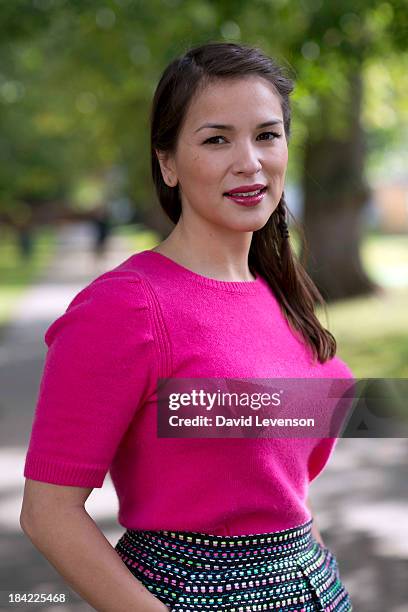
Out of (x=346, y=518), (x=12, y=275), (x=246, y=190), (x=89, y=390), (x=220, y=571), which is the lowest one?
(x=346, y=518)

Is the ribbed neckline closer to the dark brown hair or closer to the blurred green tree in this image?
the dark brown hair

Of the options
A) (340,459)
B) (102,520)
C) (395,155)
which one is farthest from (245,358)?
(395,155)

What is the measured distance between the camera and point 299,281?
2.48 metres

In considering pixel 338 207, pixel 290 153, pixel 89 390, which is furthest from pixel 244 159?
pixel 290 153

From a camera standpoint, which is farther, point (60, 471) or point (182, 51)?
point (182, 51)

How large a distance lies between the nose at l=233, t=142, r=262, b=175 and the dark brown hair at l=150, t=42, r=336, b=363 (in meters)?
0.14

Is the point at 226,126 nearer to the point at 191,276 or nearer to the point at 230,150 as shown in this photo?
the point at 230,150

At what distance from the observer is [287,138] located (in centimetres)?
231

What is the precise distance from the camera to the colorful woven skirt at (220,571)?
1969 millimetres

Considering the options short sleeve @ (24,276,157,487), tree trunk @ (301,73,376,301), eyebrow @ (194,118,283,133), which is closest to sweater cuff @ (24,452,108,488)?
short sleeve @ (24,276,157,487)

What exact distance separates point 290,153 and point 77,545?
19.3m

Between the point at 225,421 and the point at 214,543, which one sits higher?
the point at 225,421

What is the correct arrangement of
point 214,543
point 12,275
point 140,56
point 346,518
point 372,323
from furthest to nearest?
point 12,275 < point 140,56 < point 372,323 < point 346,518 < point 214,543

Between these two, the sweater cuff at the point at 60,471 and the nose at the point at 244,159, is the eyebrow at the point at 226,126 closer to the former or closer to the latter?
the nose at the point at 244,159
